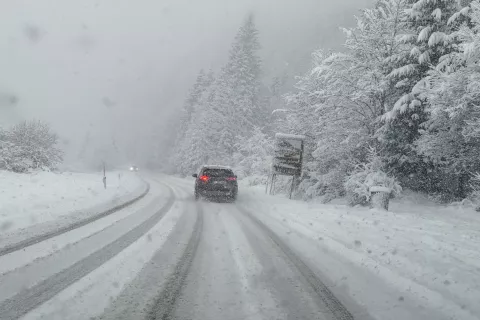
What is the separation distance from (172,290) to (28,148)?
25023 millimetres

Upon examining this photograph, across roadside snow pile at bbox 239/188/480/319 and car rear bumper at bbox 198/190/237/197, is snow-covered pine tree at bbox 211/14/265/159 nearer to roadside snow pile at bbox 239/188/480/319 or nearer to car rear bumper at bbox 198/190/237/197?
car rear bumper at bbox 198/190/237/197

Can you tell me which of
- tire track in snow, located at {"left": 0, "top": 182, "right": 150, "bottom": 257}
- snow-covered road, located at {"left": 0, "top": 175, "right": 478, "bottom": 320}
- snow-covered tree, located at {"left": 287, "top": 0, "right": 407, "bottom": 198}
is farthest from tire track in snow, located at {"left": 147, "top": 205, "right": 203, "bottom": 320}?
snow-covered tree, located at {"left": 287, "top": 0, "right": 407, "bottom": 198}

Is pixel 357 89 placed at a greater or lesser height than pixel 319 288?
greater

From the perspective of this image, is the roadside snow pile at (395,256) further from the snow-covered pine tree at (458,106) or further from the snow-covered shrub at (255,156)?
the snow-covered shrub at (255,156)

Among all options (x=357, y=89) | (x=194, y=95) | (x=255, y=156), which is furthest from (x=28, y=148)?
(x=194, y=95)

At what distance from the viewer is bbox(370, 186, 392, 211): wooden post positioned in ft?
39.1

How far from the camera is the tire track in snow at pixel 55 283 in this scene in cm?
310

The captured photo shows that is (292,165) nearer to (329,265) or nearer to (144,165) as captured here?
(329,265)

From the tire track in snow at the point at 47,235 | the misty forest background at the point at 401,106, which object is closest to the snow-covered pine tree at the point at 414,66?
the misty forest background at the point at 401,106

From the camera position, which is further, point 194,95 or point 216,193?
point 194,95

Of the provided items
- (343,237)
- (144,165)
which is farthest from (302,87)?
(144,165)

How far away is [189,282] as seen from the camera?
4.10 m

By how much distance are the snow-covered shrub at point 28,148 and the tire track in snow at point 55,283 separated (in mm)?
19590

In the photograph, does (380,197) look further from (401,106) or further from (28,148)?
(28,148)
